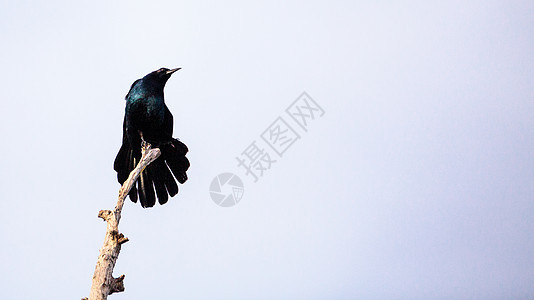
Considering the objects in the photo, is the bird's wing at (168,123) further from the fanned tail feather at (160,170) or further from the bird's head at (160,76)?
the bird's head at (160,76)

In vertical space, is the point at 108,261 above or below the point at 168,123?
below

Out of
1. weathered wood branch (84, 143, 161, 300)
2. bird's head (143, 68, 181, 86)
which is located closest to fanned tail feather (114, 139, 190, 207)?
bird's head (143, 68, 181, 86)

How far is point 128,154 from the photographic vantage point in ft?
28.1

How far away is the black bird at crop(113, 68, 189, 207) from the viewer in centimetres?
816

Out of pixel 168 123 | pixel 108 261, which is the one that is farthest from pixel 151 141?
pixel 108 261

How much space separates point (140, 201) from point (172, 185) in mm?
586

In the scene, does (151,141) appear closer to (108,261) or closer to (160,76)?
(160,76)

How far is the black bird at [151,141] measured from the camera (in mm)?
8156

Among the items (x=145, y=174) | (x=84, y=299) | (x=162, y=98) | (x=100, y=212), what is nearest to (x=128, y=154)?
(x=145, y=174)

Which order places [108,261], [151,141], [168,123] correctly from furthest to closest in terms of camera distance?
1. [168,123]
2. [151,141]
3. [108,261]

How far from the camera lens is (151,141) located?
836 cm

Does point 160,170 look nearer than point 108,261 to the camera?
No

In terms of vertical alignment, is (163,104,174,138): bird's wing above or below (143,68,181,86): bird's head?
below

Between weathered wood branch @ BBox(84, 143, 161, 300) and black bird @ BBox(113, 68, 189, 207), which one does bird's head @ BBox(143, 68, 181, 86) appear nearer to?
black bird @ BBox(113, 68, 189, 207)
